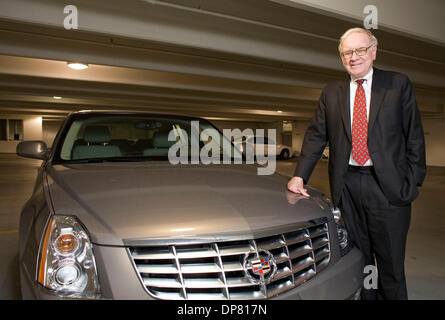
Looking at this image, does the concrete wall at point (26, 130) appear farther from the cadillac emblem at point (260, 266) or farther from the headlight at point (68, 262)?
the cadillac emblem at point (260, 266)

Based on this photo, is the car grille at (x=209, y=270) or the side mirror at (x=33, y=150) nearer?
the car grille at (x=209, y=270)

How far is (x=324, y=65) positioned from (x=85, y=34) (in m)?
3.84

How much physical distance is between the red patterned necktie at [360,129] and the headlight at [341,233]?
11.1 inches

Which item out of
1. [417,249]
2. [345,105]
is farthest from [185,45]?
[417,249]

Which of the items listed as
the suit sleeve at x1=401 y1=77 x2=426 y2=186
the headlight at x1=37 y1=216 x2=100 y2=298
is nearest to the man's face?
the suit sleeve at x1=401 y1=77 x2=426 y2=186

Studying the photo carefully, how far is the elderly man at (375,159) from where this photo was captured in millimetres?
1559

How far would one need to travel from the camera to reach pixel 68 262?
3.53ft

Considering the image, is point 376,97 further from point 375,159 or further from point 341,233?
point 341,233

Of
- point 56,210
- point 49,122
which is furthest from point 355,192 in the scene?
point 49,122

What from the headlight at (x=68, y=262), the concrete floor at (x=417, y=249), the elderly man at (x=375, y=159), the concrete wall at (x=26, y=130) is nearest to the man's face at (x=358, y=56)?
the elderly man at (x=375, y=159)

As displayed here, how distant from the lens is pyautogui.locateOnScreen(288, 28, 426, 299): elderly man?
156 centimetres

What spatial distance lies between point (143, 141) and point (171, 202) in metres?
1.30

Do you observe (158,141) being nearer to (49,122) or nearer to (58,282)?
(58,282)

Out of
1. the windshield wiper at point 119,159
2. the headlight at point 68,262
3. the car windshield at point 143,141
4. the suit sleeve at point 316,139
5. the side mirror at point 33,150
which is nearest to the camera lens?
the headlight at point 68,262
